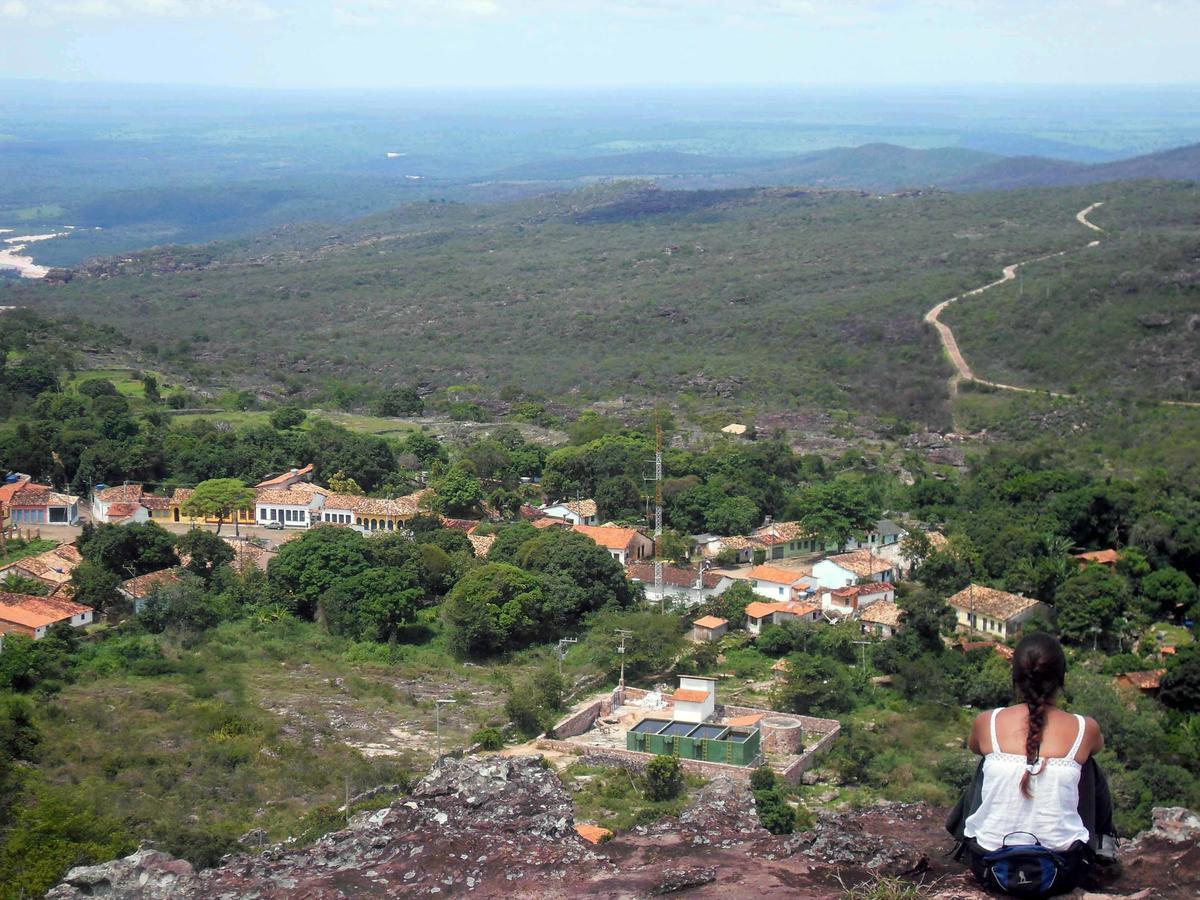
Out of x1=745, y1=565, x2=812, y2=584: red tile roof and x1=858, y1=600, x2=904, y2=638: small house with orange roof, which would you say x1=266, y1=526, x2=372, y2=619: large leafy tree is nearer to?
x1=745, y1=565, x2=812, y2=584: red tile roof

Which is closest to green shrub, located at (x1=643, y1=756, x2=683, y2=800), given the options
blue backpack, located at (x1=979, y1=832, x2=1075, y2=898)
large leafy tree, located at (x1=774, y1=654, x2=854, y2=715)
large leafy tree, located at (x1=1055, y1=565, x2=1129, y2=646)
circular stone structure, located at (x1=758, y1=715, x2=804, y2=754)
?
circular stone structure, located at (x1=758, y1=715, x2=804, y2=754)

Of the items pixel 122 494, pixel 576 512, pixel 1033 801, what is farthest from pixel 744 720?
pixel 122 494

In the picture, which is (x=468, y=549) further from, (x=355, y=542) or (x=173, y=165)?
(x=173, y=165)

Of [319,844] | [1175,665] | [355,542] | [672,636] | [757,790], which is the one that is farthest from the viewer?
[355,542]

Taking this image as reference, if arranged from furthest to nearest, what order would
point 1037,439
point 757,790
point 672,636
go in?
point 1037,439 < point 672,636 < point 757,790

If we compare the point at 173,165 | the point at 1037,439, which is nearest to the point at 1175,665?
the point at 1037,439

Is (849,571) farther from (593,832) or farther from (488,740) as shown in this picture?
(593,832)
